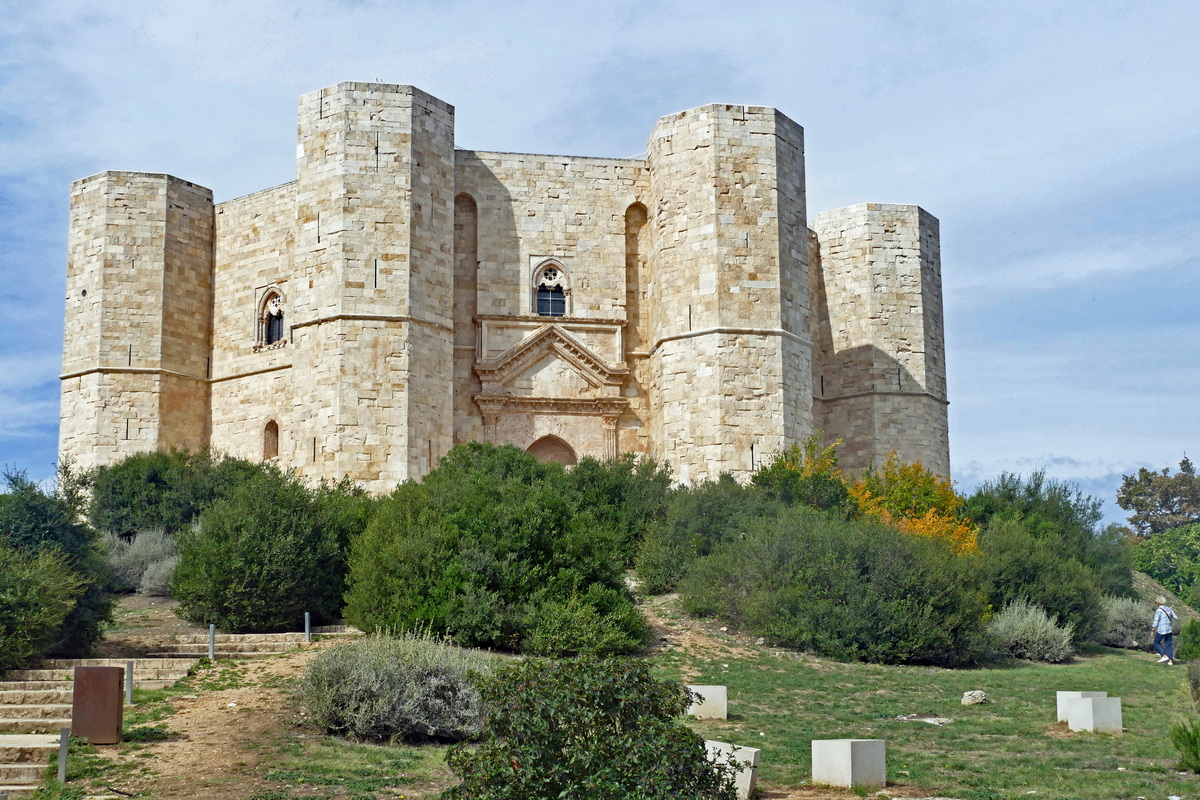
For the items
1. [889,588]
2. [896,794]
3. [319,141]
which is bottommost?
[896,794]

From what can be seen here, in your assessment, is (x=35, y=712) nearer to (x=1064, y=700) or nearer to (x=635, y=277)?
(x=1064, y=700)

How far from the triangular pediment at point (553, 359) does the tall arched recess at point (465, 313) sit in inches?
14.8

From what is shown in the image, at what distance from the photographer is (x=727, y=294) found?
78.5ft

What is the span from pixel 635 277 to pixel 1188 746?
17.9 meters

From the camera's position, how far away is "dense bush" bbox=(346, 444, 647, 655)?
14.3m

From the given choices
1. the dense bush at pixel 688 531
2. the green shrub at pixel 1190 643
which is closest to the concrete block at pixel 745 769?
the dense bush at pixel 688 531

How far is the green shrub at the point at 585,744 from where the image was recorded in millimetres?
6547

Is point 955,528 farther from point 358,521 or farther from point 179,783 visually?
point 179,783

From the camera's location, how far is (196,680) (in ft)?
41.2

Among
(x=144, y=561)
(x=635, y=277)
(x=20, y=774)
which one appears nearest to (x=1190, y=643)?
(x=635, y=277)

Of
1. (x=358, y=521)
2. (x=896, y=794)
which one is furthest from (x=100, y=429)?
(x=896, y=794)

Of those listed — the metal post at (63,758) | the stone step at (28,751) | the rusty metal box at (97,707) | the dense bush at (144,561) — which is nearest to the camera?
the metal post at (63,758)

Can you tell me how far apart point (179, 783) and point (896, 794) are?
506cm

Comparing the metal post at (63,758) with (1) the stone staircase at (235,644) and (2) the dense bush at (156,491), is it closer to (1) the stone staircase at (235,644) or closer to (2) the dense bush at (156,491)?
(1) the stone staircase at (235,644)
